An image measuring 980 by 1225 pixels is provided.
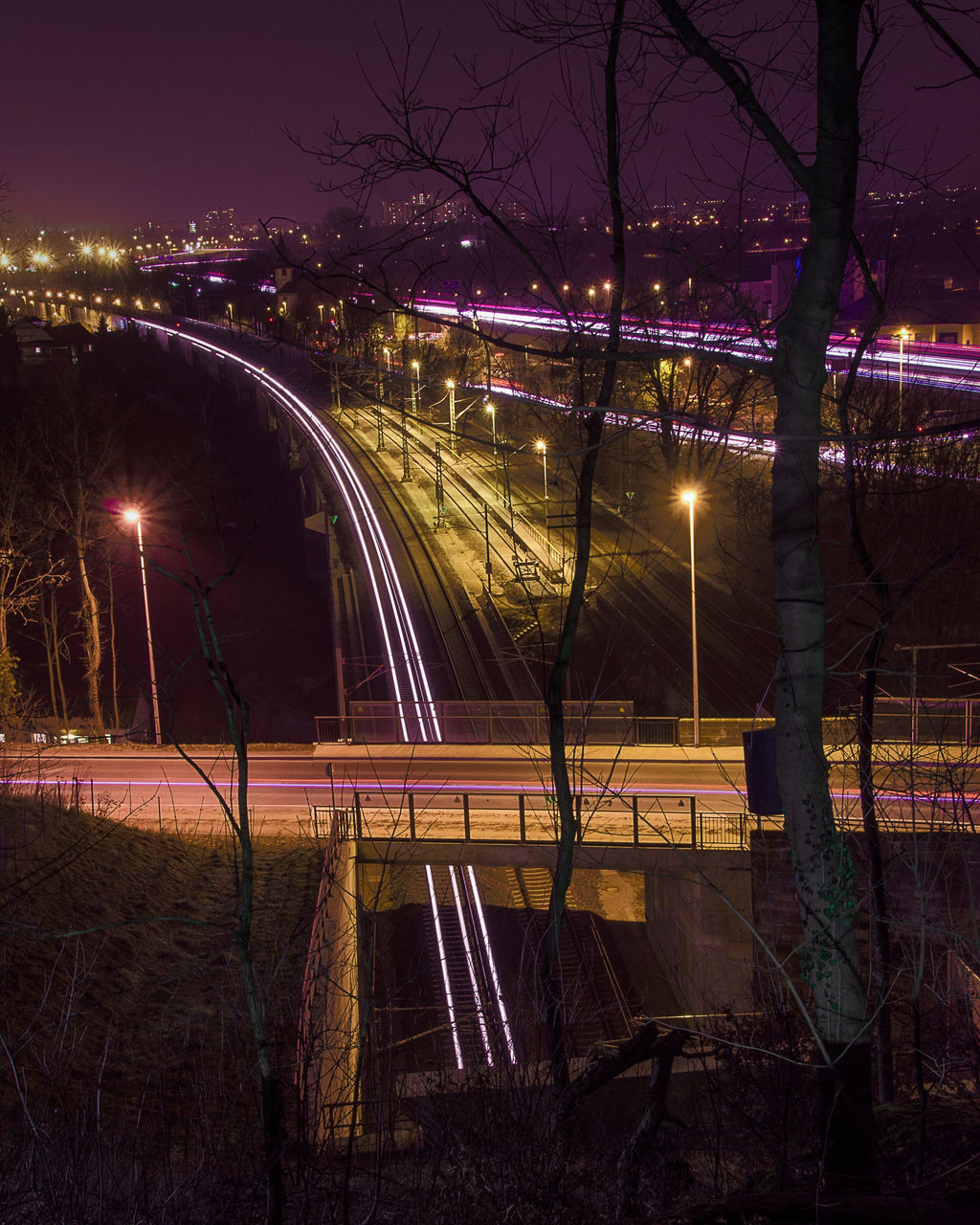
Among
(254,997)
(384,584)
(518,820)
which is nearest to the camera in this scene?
(254,997)

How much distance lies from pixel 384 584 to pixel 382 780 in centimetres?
1300

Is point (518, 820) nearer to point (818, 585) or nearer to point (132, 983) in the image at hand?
point (132, 983)

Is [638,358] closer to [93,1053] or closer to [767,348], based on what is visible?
[767,348]

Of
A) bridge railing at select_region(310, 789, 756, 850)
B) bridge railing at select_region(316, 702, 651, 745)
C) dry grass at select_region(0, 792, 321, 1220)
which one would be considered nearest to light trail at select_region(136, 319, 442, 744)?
bridge railing at select_region(316, 702, 651, 745)

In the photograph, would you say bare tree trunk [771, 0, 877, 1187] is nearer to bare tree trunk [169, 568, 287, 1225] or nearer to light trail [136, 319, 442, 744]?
bare tree trunk [169, 568, 287, 1225]

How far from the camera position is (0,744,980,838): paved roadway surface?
44.6 ft

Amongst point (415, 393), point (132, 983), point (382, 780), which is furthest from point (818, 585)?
point (415, 393)

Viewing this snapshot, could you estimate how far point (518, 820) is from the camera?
44.3ft

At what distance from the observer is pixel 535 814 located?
43.7ft

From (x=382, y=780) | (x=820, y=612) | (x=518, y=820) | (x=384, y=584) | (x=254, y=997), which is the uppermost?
(x=384, y=584)

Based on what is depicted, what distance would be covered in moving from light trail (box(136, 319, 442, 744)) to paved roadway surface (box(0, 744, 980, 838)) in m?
0.82

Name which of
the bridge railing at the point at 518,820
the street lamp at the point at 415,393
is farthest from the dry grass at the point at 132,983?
→ the street lamp at the point at 415,393

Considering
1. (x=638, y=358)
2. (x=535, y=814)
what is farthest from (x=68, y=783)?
(x=638, y=358)

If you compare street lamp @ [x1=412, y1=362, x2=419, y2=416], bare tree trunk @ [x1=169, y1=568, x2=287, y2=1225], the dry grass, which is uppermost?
street lamp @ [x1=412, y1=362, x2=419, y2=416]
